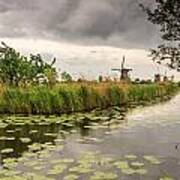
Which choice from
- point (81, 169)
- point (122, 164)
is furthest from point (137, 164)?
point (81, 169)

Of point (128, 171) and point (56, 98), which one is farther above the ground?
point (56, 98)

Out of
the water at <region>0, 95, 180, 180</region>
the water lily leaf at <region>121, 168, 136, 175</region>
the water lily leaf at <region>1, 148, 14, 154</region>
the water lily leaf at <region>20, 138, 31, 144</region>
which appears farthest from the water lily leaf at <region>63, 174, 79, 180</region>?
the water lily leaf at <region>20, 138, 31, 144</region>

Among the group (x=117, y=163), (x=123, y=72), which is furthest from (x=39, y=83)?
(x=123, y=72)

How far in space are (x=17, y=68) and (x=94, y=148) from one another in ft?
56.1

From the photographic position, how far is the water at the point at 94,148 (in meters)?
9.41

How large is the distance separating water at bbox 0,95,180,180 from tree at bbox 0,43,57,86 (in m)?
9.50

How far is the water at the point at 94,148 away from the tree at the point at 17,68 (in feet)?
31.2

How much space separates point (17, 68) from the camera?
2853 centimetres

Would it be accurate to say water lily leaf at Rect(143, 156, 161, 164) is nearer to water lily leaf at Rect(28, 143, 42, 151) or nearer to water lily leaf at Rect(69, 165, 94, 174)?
water lily leaf at Rect(69, 165, 94, 174)

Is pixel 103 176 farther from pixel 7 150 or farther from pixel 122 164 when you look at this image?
pixel 7 150

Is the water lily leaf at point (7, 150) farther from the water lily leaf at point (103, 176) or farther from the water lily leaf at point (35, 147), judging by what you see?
the water lily leaf at point (103, 176)

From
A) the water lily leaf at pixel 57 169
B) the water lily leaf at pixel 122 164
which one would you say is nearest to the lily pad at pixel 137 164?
the water lily leaf at pixel 122 164

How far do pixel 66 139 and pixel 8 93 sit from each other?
839 cm

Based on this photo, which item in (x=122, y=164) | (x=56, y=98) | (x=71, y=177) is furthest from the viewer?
(x=56, y=98)
